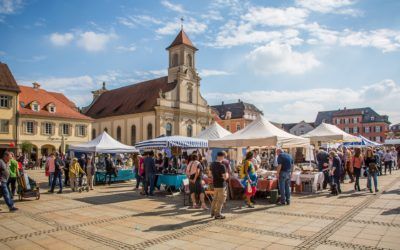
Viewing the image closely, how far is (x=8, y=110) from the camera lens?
1422 inches

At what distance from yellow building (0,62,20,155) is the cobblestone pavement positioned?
92.6 feet

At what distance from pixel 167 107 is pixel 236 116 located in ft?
95.8

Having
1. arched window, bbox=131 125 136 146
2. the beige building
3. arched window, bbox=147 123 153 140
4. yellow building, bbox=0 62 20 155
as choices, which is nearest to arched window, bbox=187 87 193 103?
the beige building

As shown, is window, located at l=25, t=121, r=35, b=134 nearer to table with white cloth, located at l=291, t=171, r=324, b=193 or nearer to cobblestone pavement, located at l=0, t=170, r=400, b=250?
cobblestone pavement, located at l=0, t=170, r=400, b=250

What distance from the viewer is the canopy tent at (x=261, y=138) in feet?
43.3

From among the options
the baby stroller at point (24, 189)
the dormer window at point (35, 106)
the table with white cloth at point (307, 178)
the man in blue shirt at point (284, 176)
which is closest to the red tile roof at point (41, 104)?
the dormer window at point (35, 106)

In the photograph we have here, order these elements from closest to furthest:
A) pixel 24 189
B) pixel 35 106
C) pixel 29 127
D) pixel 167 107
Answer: pixel 24 189
pixel 29 127
pixel 35 106
pixel 167 107

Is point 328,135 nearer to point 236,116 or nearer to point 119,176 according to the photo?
point 119,176

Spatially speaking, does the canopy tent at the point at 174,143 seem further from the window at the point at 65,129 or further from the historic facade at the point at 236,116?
the historic facade at the point at 236,116

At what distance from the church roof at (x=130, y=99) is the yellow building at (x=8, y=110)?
16844 millimetres

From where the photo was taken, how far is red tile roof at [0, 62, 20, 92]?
3538 cm

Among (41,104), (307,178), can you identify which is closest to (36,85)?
(41,104)

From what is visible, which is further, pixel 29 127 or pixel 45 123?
pixel 45 123

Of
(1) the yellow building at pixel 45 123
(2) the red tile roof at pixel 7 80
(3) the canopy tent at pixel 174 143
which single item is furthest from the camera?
(1) the yellow building at pixel 45 123
